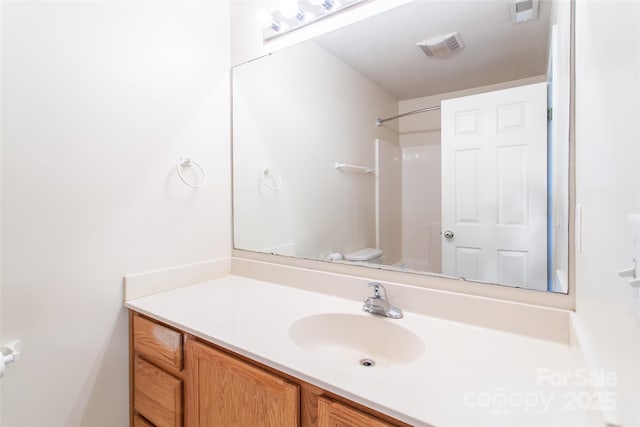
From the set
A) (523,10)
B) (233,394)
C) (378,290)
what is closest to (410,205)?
(378,290)

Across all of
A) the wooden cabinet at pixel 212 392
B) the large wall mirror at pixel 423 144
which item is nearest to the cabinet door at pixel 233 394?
the wooden cabinet at pixel 212 392

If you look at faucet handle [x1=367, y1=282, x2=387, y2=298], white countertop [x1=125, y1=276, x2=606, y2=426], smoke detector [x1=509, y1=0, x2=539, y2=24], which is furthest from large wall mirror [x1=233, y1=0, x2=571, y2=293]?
white countertop [x1=125, y1=276, x2=606, y2=426]

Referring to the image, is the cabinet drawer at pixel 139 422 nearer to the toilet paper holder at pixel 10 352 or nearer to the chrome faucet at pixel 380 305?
the toilet paper holder at pixel 10 352

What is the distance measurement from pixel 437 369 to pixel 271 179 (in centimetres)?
116

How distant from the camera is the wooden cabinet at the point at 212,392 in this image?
0.70m

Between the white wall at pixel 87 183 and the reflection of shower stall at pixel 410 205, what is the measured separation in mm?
886

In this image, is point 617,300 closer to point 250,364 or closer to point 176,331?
point 250,364

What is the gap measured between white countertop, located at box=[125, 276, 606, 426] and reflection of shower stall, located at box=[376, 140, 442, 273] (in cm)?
23

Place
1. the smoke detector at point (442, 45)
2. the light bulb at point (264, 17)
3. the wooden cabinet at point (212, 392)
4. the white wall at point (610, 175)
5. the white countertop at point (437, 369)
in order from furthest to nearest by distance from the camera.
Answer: the light bulb at point (264, 17) < the smoke detector at point (442, 45) < the wooden cabinet at point (212, 392) < the white countertop at point (437, 369) < the white wall at point (610, 175)

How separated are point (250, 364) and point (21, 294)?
0.76m

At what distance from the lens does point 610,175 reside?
0.51m

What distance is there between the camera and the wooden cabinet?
2.31ft

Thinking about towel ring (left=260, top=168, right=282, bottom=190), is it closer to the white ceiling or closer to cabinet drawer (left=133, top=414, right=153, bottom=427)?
the white ceiling

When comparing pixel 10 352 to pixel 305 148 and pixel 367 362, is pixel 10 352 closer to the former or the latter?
pixel 367 362
